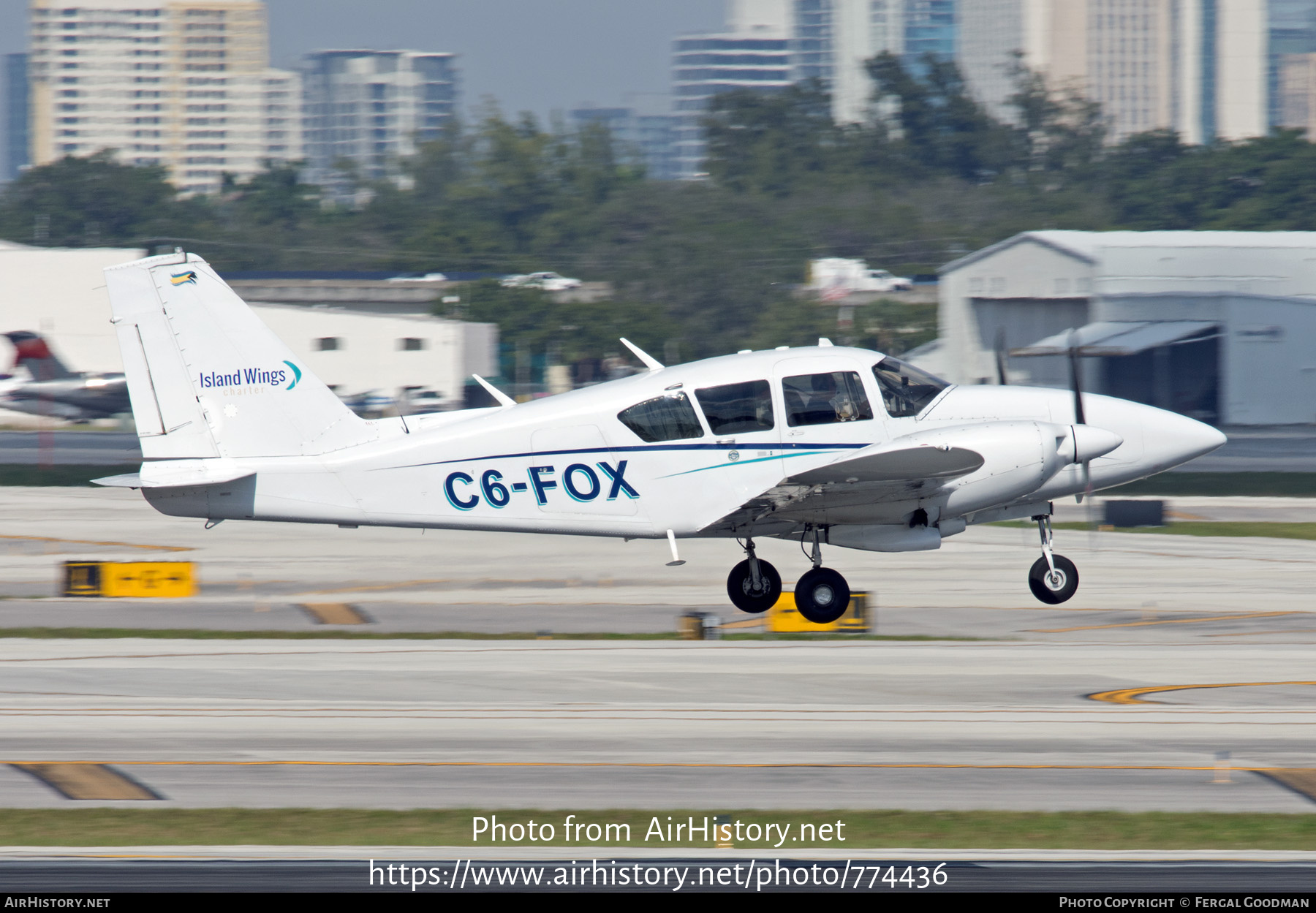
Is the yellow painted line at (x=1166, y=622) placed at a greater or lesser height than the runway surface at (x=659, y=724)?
lesser

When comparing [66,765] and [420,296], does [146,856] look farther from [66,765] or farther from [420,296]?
[420,296]

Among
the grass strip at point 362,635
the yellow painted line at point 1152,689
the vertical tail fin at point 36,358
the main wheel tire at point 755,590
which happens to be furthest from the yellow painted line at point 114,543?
the vertical tail fin at point 36,358

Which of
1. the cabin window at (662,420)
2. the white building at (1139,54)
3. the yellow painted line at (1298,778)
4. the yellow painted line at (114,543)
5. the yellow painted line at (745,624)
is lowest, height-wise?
the yellow painted line at (114,543)

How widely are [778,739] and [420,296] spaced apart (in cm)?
6521

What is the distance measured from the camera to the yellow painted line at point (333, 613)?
56.5ft

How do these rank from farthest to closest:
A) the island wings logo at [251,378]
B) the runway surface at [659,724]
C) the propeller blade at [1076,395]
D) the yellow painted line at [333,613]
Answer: the yellow painted line at [333,613] < the island wings logo at [251,378] < the propeller blade at [1076,395] < the runway surface at [659,724]

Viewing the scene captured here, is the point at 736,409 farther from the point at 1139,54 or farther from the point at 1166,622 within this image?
the point at 1139,54

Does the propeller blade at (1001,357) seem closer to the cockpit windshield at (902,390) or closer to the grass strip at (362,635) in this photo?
the cockpit windshield at (902,390)

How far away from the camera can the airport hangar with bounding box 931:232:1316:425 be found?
5106cm

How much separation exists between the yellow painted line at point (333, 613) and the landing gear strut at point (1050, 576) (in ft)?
24.7

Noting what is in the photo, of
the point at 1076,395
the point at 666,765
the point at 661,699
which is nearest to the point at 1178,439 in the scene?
the point at 1076,395

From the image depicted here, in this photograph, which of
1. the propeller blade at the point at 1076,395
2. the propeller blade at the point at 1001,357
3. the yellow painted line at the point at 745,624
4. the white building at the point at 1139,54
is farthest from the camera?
the white building at the point at 1139,54

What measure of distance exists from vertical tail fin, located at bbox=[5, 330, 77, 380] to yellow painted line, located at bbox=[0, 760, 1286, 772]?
48.2 metres

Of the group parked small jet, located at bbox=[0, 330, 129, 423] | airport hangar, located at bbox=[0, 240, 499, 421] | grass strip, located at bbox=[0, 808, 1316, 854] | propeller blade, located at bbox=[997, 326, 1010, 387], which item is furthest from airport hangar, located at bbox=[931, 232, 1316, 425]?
grass strip, located at bbox=[0, 808, 1316, 854]
